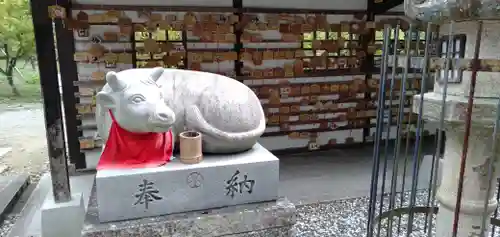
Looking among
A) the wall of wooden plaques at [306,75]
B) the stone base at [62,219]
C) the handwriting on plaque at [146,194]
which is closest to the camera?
the handwriting on plaque at [146,194]

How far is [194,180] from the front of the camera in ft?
8.11

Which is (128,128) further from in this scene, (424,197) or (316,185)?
(424,197)

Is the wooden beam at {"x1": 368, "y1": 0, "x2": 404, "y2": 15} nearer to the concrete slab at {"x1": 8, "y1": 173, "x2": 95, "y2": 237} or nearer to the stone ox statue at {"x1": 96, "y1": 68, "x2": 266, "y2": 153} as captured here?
the stone ox statue at {"x1": 96, "y1": 68, "x2": 266, "y2": 153}

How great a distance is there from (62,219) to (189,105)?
1536mm

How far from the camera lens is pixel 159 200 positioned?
2.44 metres

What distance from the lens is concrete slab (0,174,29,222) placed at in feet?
12.3

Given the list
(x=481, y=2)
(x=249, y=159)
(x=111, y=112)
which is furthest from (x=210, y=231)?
(x=481, y=2)

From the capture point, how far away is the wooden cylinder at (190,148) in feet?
8.14

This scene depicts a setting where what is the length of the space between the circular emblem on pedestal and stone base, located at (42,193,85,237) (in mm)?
1267

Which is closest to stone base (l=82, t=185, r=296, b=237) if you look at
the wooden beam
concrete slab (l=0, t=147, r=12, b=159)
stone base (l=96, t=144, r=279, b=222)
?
stone base (l=96, t=144, r=279, b=222)

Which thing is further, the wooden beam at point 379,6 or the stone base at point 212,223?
the wooden beam at point 379,6

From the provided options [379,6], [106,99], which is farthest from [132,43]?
[379,6]

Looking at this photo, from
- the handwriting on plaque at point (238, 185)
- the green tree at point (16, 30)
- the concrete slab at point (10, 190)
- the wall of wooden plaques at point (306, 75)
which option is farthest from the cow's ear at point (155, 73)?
the green tree at point (16, 30)

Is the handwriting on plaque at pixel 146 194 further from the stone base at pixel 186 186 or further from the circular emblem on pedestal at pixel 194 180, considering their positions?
the circular emblem on pedestal at pixel 194 180
